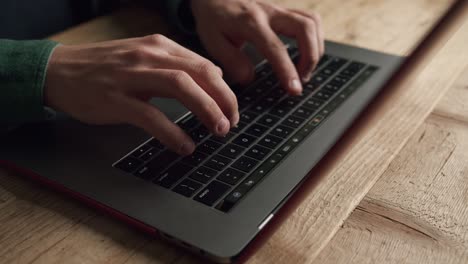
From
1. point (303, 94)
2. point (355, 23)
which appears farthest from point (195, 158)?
point (355, 23)

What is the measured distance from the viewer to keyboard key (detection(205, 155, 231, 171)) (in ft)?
1.66

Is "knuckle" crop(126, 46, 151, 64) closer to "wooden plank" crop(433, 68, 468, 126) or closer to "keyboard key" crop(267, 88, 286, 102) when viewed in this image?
"keyboard key" crop(267, 88, 286, 102)

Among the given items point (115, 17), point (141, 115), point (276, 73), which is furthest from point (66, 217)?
point (115, 17)

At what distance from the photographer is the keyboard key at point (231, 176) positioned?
19.1 inches

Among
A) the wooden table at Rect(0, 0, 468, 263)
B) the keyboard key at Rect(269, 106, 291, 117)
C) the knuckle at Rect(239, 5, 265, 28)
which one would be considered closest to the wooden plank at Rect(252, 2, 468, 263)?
the wooden table at Rect(0, 0, 468, 263)

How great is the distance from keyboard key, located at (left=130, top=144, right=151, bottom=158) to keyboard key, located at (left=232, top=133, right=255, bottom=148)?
0.10m

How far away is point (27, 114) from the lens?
0.57 meters

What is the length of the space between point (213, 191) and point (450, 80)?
43cm

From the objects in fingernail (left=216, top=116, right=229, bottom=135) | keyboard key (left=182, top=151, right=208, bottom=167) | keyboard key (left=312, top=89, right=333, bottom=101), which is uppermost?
fingernail (left=216, top=116, right=229, bottom=135)

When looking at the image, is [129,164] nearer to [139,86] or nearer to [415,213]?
[139,86]

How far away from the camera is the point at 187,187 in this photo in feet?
1.57

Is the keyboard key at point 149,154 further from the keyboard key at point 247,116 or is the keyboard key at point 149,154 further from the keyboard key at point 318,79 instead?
the keyboard key at point 318,79

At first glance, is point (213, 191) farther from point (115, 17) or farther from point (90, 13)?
point (90, 13)

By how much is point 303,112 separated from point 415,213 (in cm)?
20
